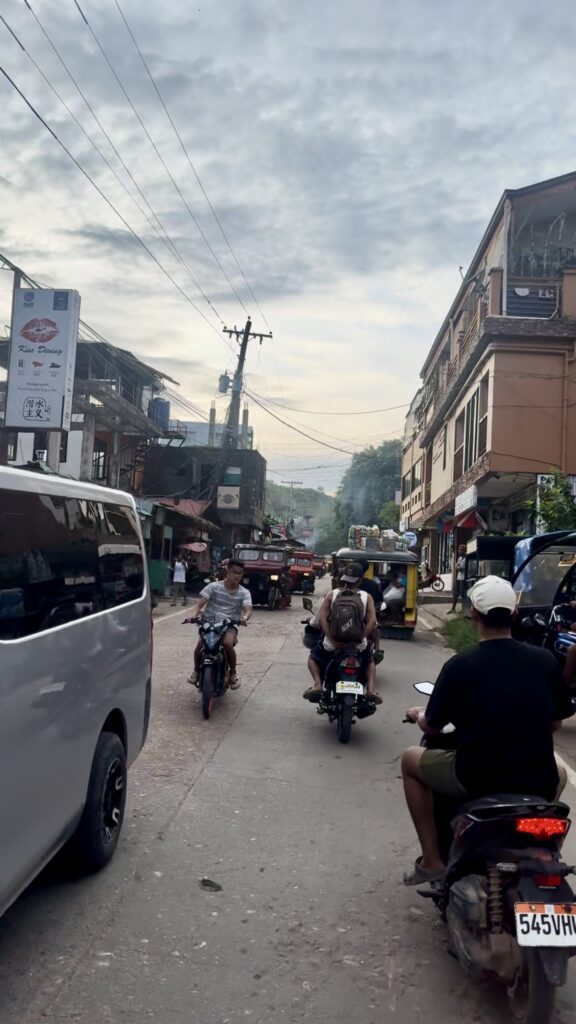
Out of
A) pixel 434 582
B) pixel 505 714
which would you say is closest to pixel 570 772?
pixel 505 714

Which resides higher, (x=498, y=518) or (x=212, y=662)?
(x=498, y=518)

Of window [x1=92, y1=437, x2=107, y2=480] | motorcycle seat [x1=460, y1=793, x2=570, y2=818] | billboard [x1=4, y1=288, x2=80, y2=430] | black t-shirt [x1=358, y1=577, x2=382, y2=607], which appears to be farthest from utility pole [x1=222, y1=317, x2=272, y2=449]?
motorcycle seat [x1=460, y1=793, x2=570, y2=818]

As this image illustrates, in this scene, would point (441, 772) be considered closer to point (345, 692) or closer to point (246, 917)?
point (246, 917)

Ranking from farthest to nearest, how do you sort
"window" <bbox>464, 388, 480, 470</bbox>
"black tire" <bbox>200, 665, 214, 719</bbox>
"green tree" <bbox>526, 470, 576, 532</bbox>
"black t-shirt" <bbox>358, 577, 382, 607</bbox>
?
1. "window" <bbox>464, 388, 480, 470</bbox>
2. "green tree" <bbox>526, 470, 576, 532</bbox>
3. "black t-shirt" <bbox>358, 577, 382, 607</bbox>
4. "black tire" <bbox>200, 665, 214, 719</bbox>

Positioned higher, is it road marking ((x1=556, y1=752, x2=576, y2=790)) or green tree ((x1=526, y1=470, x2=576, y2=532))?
green tree ((x1=526, y1=470, x2=576, y2=532))

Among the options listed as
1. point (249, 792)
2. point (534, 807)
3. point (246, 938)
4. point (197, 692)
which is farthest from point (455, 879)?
point (197, 692)

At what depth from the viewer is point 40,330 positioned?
23406mm

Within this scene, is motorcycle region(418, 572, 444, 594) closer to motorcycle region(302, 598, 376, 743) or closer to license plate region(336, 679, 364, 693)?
motorcycle region(302, 598, 376, 743)

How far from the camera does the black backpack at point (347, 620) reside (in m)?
7.94

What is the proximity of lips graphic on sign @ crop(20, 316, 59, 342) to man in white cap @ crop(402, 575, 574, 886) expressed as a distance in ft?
70.8

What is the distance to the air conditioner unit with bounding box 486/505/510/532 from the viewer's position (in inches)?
1112

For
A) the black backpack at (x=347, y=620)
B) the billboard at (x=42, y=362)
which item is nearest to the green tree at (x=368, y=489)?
the billboard at (x=42, y=362)

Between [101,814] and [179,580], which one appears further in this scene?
[179,580]

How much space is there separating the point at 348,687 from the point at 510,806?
451cm
